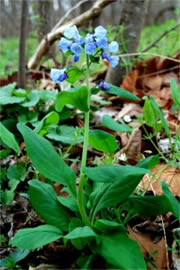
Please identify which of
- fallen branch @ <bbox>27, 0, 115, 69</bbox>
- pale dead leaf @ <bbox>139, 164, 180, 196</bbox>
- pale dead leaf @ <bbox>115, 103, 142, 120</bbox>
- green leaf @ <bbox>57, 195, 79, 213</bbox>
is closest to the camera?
green leaf @ <bbox>57, 195, 79, 213</bbox>

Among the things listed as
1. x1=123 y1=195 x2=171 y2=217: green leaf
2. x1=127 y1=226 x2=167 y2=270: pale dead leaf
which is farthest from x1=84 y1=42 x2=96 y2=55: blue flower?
x1=127 y1=226 x2=167 y2=270: pale dead leaf

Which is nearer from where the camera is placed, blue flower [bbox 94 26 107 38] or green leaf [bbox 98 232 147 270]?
green leaf [bbox 98 232 147 270]

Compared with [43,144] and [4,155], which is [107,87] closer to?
[43,144]

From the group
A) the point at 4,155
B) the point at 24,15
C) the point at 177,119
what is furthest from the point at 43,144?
the point at 24,15

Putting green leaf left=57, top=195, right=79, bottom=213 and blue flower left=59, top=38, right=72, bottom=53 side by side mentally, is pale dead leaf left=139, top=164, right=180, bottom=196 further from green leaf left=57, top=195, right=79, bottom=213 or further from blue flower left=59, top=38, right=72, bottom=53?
blue flower left=59, top=38, right=72, bottom=53

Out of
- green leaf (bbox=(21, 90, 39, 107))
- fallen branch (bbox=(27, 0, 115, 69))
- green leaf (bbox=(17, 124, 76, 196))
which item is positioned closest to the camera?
green leaf (bbox=(17, 124, 76, 196))

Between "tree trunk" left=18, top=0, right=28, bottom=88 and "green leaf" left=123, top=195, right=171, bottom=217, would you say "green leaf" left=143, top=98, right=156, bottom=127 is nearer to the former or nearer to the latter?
"green leaf" left=123, top=195, right=171, bottom=217

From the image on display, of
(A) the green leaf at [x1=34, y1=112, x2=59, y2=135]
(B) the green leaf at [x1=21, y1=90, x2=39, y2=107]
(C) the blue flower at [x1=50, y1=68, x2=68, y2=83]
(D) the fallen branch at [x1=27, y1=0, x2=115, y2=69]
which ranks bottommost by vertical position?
(A) the green leaf at [x1=34, y1=112, x2=59, y2=135]

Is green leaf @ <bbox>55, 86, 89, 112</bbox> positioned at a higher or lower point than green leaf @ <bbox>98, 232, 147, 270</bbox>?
higher

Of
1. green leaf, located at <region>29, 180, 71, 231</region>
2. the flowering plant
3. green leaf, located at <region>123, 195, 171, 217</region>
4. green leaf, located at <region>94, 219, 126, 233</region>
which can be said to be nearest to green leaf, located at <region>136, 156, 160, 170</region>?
the flowering plant

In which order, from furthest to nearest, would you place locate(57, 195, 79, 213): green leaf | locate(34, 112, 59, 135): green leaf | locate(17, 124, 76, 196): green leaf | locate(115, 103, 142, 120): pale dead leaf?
locate(115, 103, 142, 120): pale dead leaf, locate(34, 112, 59, 135): green leaf, locate(57, 195, 79, 213): green leaf, locate(17, 124, 76, 196): green leaf
